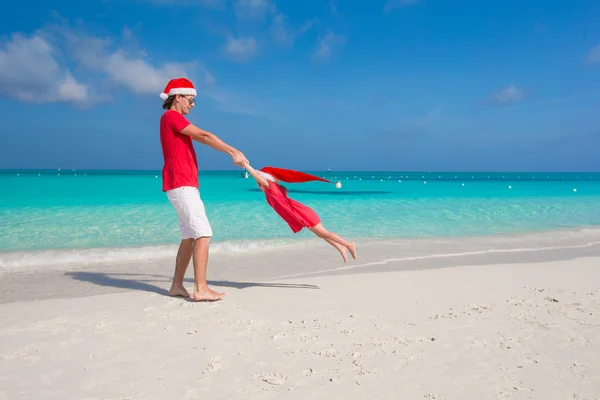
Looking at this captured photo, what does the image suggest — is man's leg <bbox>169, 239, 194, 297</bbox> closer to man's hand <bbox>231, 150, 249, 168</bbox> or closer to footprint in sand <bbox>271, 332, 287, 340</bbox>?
man's hand <bbox>231, 150, 249, 168</bbox>

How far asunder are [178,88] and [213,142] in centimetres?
73

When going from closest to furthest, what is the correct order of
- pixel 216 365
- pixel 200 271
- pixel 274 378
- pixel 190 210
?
1. pixel 274 378
2. pixel 216 365
3. pixel 190 210
4. pixel 200 271

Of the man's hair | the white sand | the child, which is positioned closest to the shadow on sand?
the white sand

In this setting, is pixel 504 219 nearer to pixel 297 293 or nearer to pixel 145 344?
pixel 297 293

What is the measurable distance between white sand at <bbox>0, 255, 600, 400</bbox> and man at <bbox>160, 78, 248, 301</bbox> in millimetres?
494

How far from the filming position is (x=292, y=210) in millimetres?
4816

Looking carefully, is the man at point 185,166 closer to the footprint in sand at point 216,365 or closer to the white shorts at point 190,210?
the white shorts at point 190,210

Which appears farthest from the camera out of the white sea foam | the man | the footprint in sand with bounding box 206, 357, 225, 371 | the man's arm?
the white sea foam

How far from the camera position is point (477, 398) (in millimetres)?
2439

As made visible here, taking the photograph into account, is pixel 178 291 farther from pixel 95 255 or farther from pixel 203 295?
pixel 95 255

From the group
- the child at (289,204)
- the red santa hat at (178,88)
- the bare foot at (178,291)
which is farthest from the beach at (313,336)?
the red santa hat at (178,88)

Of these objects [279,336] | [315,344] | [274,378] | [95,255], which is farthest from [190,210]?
[95,255]

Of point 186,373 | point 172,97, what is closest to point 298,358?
point 186,373

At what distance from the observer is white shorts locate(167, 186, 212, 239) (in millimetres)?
4430
